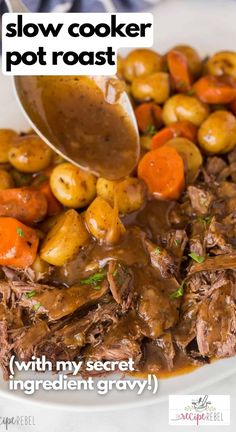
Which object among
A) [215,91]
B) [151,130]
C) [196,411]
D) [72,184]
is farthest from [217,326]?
[215,91]

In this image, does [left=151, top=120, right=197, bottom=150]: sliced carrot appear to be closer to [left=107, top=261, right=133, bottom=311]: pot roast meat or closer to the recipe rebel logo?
the recipe rebel logo

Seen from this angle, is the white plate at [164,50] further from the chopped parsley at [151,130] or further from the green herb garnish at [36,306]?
the chopped parsley at [151,130]

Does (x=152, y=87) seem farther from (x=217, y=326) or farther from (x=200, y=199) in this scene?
(x=217, y=326)

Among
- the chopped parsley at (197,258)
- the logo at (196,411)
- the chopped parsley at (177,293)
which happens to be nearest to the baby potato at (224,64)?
the chopped parsley at (197,258)

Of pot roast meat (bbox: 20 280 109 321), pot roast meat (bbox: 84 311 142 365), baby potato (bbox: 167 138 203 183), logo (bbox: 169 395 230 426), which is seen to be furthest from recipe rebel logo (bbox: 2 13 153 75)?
logo (bbox: 169 395 230 426)

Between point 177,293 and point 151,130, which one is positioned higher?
point 151,130

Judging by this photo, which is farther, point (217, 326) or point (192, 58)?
point (192, 58)
